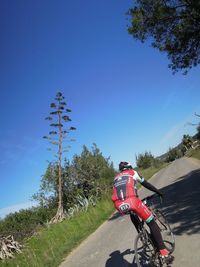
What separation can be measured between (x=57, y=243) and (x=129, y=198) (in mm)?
8378

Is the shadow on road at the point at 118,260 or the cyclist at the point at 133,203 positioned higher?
the cyclist at the point at 133,203

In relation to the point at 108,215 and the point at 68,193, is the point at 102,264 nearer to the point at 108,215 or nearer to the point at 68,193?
the point at 108,215

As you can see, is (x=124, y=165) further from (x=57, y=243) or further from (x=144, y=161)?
(x=144, y=161)

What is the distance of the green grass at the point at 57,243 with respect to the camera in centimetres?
1171

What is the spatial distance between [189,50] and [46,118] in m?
14.8

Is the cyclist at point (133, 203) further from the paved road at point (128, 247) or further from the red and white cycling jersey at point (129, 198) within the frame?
the paved road at point (128, 247)

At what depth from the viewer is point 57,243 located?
1379 cm

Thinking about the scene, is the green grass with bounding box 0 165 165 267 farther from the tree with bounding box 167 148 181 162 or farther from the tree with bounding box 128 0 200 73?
the tree with bounding box 167 148 181 162

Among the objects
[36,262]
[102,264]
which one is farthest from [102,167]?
[102,264]

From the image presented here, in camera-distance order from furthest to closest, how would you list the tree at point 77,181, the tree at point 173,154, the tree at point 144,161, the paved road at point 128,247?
1. the tree at point 173,154
2. the tree at point 144,161
3. the tree at point 77,181
4. the paved road at point 128,247

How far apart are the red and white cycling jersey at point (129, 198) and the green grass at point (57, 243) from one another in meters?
5.24

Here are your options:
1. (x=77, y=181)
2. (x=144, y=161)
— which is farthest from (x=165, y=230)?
(x=144, y=161)

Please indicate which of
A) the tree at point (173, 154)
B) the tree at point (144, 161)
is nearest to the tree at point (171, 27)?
the tree at point (144, 161)

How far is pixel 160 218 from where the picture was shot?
24.1 feet
